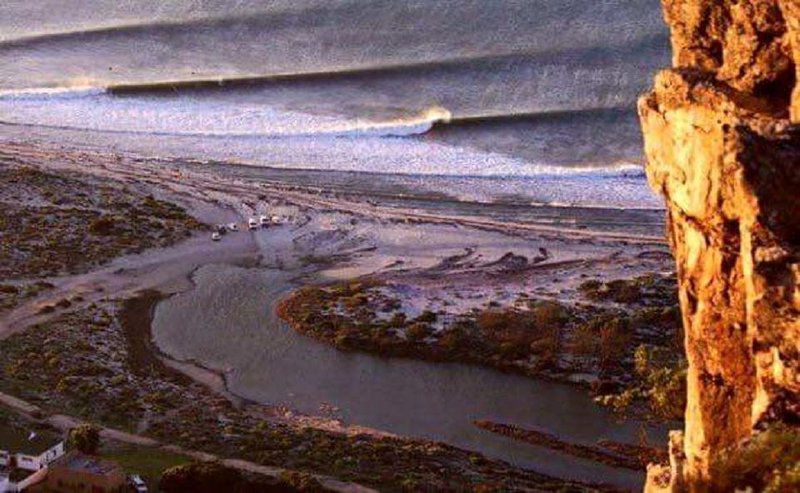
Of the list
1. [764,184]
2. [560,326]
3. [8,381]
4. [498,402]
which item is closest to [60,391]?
[8,381]

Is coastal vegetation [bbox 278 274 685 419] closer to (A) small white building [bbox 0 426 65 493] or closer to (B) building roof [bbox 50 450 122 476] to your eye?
(A) small white building [bbox 0 426 65 493]

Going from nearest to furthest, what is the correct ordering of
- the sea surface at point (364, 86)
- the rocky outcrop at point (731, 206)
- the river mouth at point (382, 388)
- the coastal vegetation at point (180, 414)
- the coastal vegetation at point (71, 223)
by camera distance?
1. the rocky outcrop at point (731, 206)
2. the coastal vegetation at point (180, 414)
3. the river mouth at point (382, 388)
4. the coastal vegetation at point (71, 223)
5. the sea surface at point (364, 86)

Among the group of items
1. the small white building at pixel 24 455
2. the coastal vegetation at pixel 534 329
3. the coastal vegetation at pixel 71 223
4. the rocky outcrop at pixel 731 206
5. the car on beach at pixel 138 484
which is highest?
the rocky outcrop at pixel 731 206

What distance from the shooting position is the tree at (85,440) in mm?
34594

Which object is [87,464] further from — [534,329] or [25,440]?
[534,329]

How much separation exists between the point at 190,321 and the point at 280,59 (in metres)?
33.5

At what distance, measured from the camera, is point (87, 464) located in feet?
107

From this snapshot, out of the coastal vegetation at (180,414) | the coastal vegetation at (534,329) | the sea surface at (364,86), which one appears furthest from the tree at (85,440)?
the sea surface at (364,86)

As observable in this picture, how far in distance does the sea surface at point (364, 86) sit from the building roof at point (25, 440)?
27733 millimetres

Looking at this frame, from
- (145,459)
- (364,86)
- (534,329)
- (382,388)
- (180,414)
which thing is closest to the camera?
(145,459)

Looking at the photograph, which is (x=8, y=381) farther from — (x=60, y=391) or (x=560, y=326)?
(x=560, y=326)

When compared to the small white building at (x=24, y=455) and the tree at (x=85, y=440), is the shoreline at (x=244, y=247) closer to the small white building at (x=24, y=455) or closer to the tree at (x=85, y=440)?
the tree at (x=85, y=440)

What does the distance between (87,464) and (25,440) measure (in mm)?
3544

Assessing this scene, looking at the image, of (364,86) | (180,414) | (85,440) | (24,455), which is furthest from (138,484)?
(364,86)
